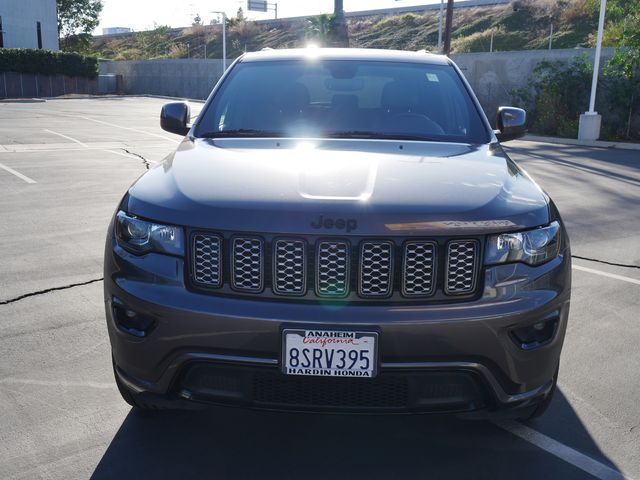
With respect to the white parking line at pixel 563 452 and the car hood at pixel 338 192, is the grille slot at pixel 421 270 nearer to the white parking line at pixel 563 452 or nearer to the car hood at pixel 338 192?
the car hood at pixel 338 192

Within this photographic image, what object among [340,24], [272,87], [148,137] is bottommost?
[148,137]

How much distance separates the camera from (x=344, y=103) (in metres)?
4.08

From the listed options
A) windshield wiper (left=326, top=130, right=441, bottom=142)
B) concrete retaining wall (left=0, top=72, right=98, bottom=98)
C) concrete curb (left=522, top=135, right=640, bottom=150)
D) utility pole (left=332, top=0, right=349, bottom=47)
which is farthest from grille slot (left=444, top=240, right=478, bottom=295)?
concrete retaining wall (left=0, top=72, right=98, bottom=98)

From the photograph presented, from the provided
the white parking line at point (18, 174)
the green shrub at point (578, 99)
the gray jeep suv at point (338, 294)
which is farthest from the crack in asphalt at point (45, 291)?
the green shrub at point (578, 99)

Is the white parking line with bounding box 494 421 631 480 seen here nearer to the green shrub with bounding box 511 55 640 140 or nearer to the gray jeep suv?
the gray jeep suv

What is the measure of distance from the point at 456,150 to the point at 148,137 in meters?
15.5

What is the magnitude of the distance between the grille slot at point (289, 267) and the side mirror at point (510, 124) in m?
2.28

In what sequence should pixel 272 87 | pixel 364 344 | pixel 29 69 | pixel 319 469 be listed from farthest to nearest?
pixel 29 69, pixel 272 87, pixel 319 469, pixel 364 344

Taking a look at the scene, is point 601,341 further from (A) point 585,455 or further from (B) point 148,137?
(B) point 148,137

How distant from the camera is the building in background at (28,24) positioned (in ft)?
147

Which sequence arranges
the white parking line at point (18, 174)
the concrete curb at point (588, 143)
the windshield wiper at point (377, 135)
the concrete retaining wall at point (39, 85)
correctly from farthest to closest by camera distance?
the concrete retaining wall at point (39, 85)
the concrete curb at point (588, 143)
the white parking line at point (18, 174)
the windshield wiper at point (377, 135)

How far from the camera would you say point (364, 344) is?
2.40m

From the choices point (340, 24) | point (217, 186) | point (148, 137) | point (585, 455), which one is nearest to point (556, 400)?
point (585, 455)

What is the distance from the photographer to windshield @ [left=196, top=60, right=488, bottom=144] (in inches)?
150
